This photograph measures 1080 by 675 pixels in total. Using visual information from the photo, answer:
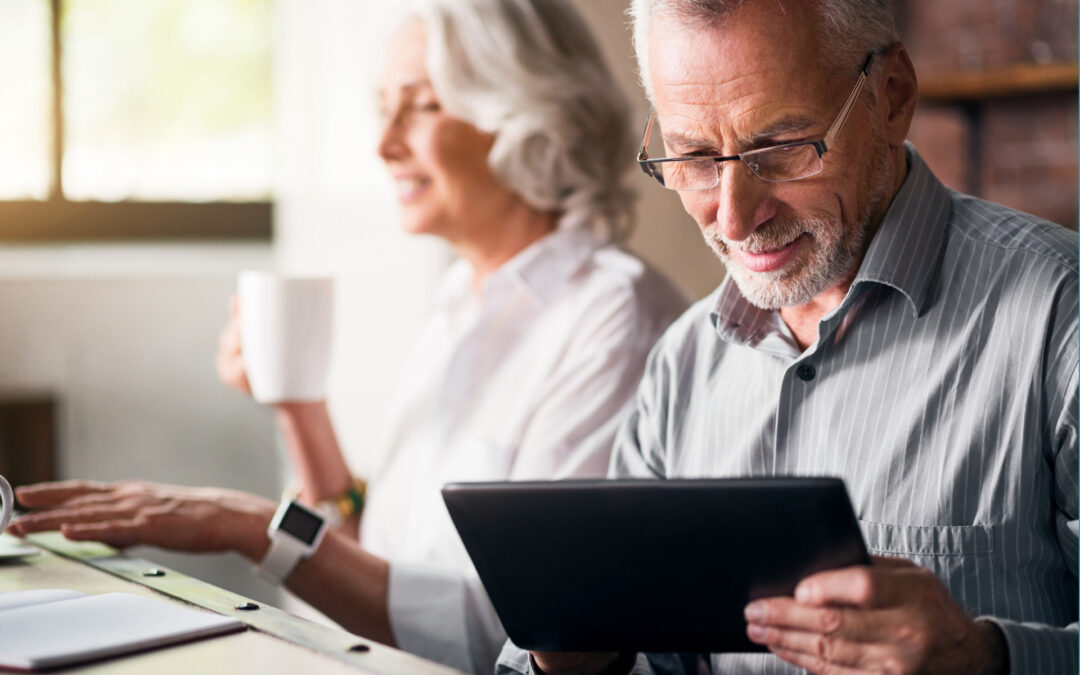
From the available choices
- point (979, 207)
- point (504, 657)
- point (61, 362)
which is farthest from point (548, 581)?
point (61, 362)

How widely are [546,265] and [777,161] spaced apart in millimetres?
705

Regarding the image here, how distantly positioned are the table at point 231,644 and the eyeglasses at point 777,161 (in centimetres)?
56

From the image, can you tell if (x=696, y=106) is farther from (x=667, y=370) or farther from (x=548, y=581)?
(x=548, y=581)

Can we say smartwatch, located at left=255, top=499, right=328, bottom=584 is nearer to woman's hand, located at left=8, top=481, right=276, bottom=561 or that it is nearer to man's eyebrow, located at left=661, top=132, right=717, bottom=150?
woman's hand, located at left=8, top=481, right=276, bottom=561

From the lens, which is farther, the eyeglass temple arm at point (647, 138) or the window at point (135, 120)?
the window at point (135, 120)

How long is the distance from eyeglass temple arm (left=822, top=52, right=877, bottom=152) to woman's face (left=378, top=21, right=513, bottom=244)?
83cm

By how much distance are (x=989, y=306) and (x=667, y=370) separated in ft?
1.30

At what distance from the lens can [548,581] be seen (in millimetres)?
936

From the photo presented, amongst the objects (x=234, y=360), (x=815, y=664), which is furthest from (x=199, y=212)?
(x=815, y=664)

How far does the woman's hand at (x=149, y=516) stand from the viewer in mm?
1345

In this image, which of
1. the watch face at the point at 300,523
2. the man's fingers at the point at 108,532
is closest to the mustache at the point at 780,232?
the watch face at the point at 300,523

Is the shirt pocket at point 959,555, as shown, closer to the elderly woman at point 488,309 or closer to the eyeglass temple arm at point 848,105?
the eyeglass temple arm at point 848,105

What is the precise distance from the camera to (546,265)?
1798 millimetres

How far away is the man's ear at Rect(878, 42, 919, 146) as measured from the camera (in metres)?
1.17
